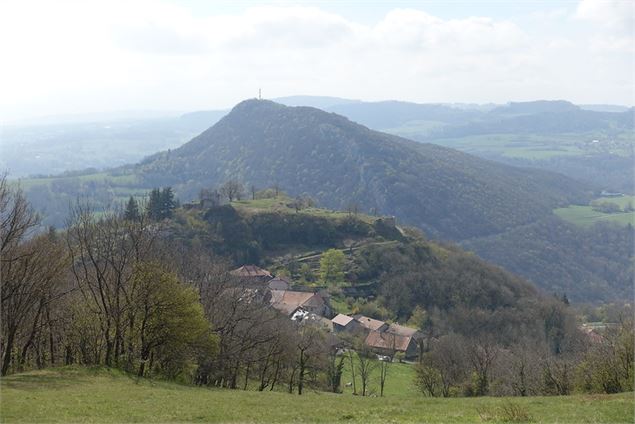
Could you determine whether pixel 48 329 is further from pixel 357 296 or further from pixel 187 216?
pixel 187 216

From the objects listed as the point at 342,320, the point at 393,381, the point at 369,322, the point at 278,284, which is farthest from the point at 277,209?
the point at 393,381

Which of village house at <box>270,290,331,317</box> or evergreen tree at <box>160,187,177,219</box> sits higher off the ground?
evergreen tree at <box>160,187,177,219</box>

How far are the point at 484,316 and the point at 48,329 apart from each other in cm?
7453

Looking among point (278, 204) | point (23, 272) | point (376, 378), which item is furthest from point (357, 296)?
point (23, 272)

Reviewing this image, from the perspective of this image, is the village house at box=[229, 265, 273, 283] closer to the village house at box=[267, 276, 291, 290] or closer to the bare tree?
the village house at box=[267, 276, 291, 290]

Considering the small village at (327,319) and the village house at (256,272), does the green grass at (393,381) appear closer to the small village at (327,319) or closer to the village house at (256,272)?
the small village at (327,319)

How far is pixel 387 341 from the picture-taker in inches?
3000

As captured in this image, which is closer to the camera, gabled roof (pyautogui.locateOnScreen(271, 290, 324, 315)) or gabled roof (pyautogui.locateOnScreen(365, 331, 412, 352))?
gabled roof (pyautogui.locateOnScreen(365, 331, 412, 352))

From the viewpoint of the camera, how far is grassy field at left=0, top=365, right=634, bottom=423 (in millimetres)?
17297

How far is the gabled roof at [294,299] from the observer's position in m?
90.9

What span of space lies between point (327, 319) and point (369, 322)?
6.44m

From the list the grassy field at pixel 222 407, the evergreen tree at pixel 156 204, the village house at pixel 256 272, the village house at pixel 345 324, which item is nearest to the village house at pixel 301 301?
the village house at pixel 345 324

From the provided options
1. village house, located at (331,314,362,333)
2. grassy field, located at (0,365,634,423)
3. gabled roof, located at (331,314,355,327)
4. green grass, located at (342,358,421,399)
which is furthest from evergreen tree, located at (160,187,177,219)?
grassy field, located at (0,365,634,423)

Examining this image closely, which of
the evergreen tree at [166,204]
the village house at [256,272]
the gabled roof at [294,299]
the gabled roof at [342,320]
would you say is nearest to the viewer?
the gabled roof at [342,320]
